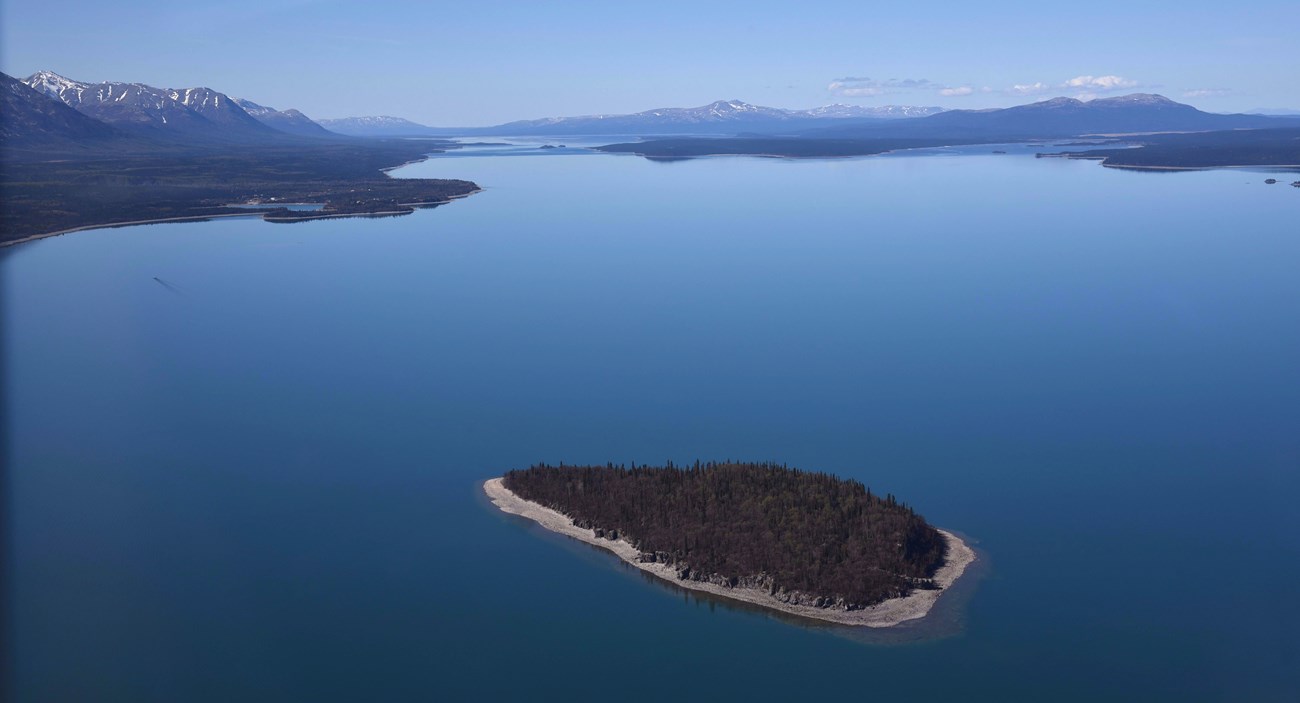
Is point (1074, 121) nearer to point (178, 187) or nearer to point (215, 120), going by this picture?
point (215, 120)

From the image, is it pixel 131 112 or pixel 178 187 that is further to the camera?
pixel 131 112

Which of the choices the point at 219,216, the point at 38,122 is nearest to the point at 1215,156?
the point at 219,216

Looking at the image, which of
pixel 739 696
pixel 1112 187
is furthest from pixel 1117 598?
pixel 1112 187

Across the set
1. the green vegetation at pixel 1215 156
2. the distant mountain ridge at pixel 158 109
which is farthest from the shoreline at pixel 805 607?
the distant mountain ridge at pixel 158 109

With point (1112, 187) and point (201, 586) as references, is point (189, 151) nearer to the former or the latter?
point (1112, 187)

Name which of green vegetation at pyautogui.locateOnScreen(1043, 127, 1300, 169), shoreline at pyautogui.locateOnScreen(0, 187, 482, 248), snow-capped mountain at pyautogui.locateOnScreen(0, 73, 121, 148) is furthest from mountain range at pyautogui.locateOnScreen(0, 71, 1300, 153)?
shoreline at pyautogui.locateOnScreen(0, 187, 482, 248)

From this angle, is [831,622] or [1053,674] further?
[831,622]
